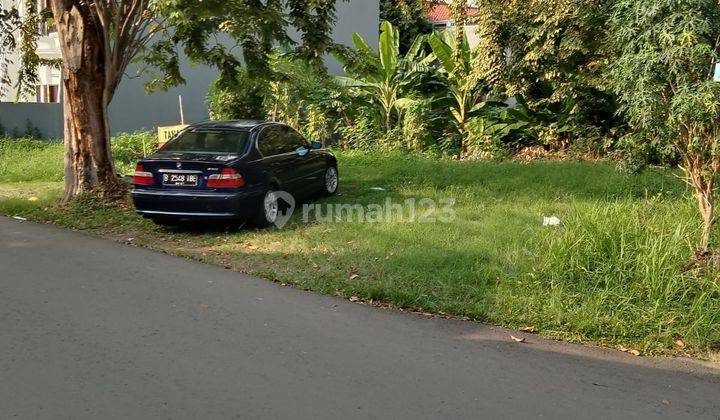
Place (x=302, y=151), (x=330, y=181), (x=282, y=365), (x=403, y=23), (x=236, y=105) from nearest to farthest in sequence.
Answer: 1. (x=282, y=365)
2. (x=302, y=151)
3. (x=330, y=181)
4. (x=236, y=105)
5. (x=403, y=23)

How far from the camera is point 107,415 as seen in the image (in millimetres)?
4145

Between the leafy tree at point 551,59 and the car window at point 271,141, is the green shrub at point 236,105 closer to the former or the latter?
the leafy tree at point 551,59

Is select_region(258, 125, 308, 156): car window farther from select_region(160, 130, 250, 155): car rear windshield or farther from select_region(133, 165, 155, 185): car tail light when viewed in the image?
select_region(133, 165, 155, 185): car tail light

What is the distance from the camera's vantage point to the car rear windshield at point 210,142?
9684 mm

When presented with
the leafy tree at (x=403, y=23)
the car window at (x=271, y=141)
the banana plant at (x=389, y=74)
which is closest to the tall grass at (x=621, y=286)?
the car window at (x=271, y=141)

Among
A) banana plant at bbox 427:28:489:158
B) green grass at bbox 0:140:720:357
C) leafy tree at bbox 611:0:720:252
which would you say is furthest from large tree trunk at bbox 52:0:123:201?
banana plant at bbox 427:28:489:158

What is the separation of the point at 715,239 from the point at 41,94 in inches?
866

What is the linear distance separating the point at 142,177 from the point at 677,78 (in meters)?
6.70

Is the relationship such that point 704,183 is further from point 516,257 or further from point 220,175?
point 220,175

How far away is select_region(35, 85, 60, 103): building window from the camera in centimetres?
2260

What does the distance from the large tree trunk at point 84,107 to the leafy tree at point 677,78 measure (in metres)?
8.22

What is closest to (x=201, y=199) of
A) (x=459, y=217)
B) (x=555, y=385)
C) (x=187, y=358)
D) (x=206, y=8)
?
(x=206, y=8)

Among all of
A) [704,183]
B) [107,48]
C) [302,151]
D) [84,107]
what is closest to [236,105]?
[107,48]

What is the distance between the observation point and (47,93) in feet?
75.4
